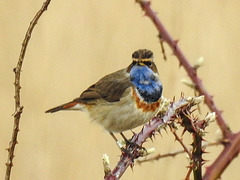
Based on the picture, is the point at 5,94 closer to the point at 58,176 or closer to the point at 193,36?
the point at 58,176

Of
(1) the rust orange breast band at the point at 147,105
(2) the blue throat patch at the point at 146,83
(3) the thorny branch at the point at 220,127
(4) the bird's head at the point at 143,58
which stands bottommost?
(3) the thorny branch at the point at 220,127

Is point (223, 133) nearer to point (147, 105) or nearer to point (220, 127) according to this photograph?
point (220, 127)

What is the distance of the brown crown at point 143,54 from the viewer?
300cm

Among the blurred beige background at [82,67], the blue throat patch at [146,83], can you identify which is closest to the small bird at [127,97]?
the blue throat patch at [146,83]

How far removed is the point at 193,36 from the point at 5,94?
1.61m

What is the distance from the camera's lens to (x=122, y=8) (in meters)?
4.98

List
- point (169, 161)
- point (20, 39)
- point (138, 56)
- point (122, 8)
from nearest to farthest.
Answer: point (138, 56) < point (169, 161) < point (122, 8) < point (20, 39)

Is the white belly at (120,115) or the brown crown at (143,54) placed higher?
the brown crown at (143,54)

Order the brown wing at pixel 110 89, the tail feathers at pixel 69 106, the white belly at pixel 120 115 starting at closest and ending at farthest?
1. the white belly at pixel 120 115
2. the brown wing at pixel 110 89
3. the tail feathers at pixel 69 106

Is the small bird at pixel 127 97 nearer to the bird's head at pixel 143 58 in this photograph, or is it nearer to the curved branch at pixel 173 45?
the bird's head at pixel 143 58

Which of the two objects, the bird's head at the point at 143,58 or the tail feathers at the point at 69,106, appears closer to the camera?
the bird's head at the point at 143,58

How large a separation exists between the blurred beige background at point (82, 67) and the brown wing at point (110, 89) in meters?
1.29

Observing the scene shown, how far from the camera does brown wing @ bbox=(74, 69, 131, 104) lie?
3.33 m

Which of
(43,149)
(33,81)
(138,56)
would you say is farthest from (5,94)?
(138,56)
